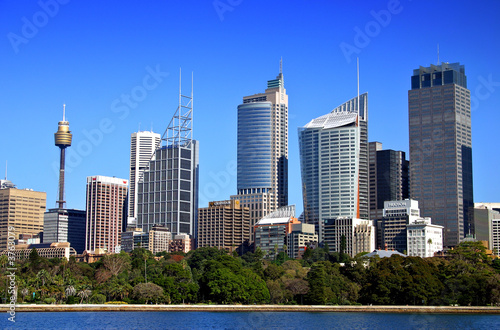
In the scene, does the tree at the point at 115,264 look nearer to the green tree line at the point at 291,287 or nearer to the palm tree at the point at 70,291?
the green tree line at the point at 291,287

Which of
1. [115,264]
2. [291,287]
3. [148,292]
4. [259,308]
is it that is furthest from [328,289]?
[115,264]

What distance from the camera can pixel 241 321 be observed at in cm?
12075

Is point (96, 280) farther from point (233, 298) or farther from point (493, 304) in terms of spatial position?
point (493, 304)

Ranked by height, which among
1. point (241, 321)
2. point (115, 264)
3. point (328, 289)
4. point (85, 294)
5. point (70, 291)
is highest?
point (115, 264)

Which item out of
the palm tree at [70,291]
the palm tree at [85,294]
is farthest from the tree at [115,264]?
the palm tree at [85,294]

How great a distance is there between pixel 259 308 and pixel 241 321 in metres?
25.5

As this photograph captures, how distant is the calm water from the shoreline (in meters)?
5.42

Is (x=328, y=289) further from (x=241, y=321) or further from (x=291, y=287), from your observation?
(x=241, y=321)

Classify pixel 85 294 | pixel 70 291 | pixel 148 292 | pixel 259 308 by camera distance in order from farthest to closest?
1. pixel 70 291
2. pixel 85 294
3. pixel 148 292
4. pixel 259 308

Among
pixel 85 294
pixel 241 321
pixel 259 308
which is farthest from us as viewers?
pixel 85 294

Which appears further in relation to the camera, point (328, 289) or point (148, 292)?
point (328, 289)

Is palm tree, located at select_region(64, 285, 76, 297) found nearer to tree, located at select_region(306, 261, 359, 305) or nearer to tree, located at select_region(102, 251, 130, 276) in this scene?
tree, located at select_region(102, 251, 130, 276)

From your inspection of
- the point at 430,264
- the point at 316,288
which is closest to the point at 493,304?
the point at 430,264

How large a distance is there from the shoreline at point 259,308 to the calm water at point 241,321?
5424 mm
